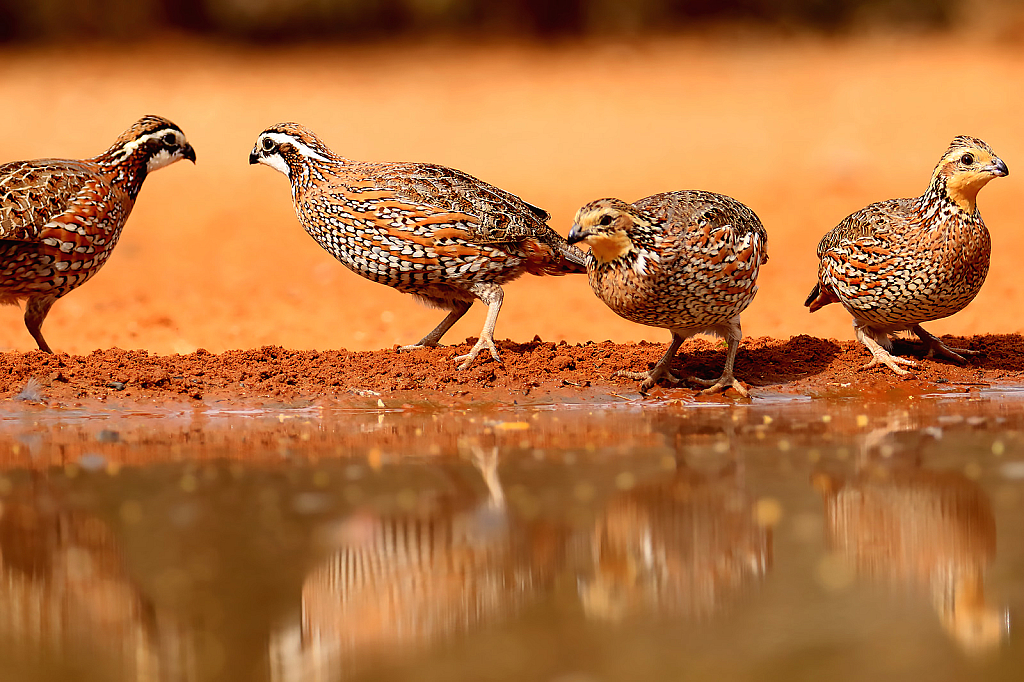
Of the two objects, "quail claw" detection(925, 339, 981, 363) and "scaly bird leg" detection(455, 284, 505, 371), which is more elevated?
"scaly bird leg" detection(455, 284, 505, 371)

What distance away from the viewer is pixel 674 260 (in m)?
6.79

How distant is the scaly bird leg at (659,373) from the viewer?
7.43m

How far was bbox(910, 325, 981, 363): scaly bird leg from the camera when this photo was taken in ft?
26.1

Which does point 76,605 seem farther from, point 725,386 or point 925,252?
point 925,252

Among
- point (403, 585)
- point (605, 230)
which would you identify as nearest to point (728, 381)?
point (605, 230)

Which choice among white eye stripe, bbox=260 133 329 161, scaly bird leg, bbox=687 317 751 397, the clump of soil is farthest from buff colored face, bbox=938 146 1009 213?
white eye stripe, bbox=260 133 329 161

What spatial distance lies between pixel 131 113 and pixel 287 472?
18875mm

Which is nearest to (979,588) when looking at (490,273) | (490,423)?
(490,423)

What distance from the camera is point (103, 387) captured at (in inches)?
288

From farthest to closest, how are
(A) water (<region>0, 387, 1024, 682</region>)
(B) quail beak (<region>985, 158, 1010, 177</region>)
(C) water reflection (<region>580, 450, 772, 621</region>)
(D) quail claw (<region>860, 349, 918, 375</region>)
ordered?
(D) quail claw (<region>860, 349, 918, 375</region>)
(B) quail beak (<region>985, 158, 1010, 177</region>)
(C) water reflection (<region>580, 450, 772, 621</region>)
(A) water (<region>0, 387, 1024, 682</region>)

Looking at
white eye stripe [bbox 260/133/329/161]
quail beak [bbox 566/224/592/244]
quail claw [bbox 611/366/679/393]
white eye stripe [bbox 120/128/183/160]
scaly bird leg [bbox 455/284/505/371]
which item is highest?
white eye stripe [bbox 120/128/183/160]

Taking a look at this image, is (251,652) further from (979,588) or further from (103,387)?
(103,387)

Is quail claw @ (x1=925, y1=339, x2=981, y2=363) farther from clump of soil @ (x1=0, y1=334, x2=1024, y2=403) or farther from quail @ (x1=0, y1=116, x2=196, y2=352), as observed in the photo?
quail @ (x1=0, y1=116, x2=196, y2=352)

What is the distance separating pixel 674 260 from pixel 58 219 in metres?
3.98
